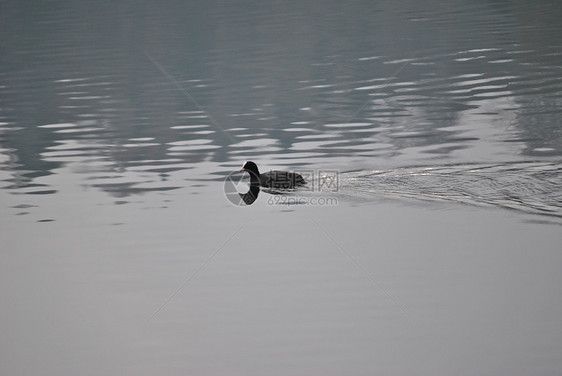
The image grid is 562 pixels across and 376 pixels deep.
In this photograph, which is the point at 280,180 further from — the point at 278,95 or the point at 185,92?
the point at 185,92

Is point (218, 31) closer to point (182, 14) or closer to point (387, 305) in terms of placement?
point (182, 14)

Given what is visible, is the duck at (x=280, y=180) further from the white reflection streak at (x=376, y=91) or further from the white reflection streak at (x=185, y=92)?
the white reflection streak at (x=376, y=91)

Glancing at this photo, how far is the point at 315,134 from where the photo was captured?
20.4 meters

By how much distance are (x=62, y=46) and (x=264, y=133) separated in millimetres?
24797

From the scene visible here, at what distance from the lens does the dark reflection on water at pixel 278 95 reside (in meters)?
18.2

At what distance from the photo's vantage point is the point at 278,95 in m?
27.0

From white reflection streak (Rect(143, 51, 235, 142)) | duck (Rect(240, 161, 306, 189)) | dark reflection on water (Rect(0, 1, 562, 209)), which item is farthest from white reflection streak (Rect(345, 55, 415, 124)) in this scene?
duck (Rect(240, 161, 306, 189))

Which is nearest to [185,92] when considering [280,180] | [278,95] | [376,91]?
[278,95]

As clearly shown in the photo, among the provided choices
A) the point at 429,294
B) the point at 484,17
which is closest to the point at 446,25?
the point at 484,17

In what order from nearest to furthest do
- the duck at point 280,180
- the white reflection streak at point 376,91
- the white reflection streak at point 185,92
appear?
1. the duck at point 280,180
2. the white reflection streak at point 185,92
3. the white reflection streak at point 376,91

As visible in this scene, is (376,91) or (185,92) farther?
(185,92)

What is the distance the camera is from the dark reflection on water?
717 inches

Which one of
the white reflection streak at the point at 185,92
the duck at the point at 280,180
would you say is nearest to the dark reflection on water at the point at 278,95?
the white reflection streak at the point at 185,92

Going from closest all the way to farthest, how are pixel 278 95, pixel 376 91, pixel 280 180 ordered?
pixel 280 180 → pixel 376 91 → pixel 278 95
